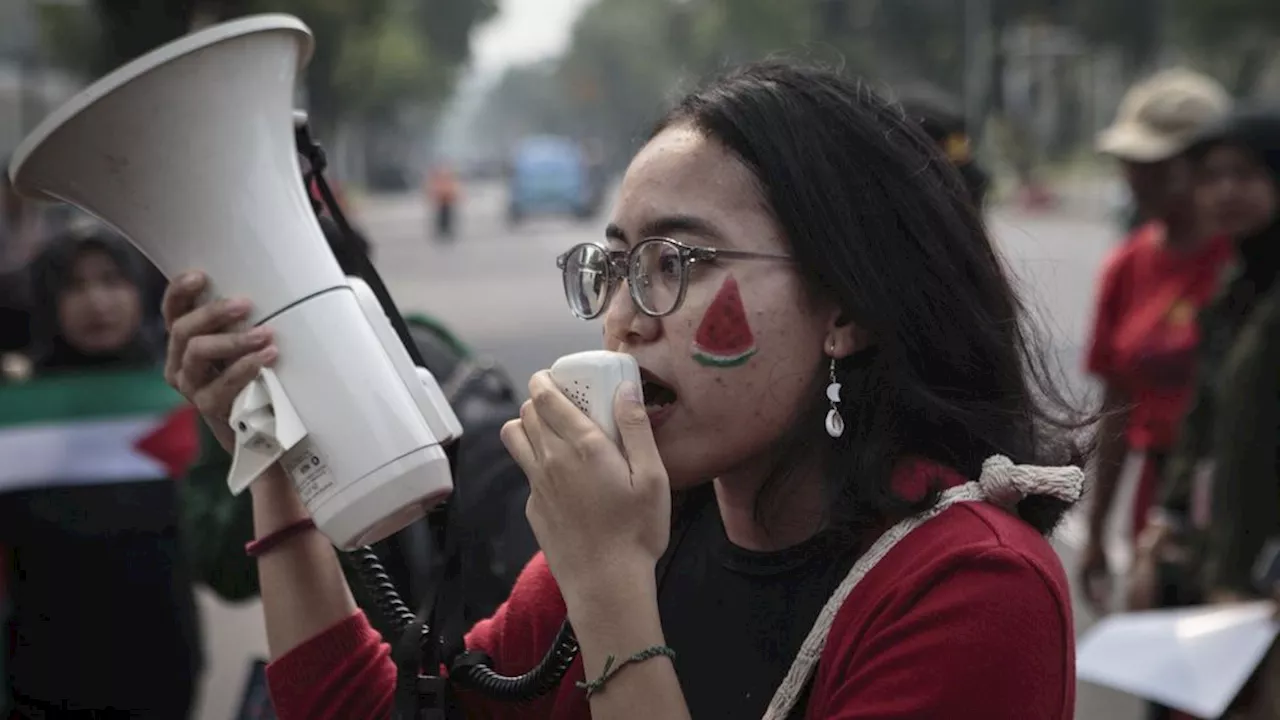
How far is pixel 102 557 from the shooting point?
12.3 ft

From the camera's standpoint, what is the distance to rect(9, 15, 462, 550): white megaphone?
5.64 feet

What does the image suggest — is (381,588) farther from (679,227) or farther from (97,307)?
(97,307)

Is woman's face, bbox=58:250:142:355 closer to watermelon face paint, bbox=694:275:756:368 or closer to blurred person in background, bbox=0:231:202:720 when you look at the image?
blurred person in background, bbox=0:231:202:720

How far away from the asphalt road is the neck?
316 millimetres

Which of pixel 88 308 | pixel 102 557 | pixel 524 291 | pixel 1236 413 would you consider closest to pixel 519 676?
pixel 1236 413

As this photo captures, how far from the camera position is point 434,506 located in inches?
69.9

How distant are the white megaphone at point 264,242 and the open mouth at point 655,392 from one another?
222 millimetres

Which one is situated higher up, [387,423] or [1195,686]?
[387,423]

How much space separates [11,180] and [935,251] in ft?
3.40

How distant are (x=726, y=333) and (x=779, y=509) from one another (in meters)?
0.23

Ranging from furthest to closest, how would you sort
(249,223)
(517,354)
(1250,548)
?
(517,354) < (1250,548) < (249,223)

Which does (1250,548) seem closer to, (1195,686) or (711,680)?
(1195,686)

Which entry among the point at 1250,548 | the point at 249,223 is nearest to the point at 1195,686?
the point at 1250,548

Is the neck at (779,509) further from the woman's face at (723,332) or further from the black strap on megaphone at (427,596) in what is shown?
the black strap on megaphone at (427,596)
